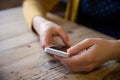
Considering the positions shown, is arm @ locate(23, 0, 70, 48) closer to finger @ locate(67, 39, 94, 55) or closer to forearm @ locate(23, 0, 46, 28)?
forearm @ locate(23, 0, 46, 28)

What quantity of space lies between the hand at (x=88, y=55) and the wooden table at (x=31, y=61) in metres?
0.03

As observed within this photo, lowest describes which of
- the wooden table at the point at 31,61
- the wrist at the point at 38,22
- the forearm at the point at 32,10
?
the wooden table at the point at 31,61

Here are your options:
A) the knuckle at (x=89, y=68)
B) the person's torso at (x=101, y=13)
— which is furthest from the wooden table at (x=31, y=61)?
the person's torso at (x=101, y=13)

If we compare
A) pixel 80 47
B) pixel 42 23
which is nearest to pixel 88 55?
pixel 80 47

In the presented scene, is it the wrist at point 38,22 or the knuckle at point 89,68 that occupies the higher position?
the wrist at point 38,22

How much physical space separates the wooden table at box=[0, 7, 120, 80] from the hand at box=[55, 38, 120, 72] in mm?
25

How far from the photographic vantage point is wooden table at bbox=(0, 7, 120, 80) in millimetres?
641

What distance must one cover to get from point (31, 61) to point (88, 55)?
188 mm

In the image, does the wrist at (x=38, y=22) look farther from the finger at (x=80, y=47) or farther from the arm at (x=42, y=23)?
the finger at (x=80, y=47)

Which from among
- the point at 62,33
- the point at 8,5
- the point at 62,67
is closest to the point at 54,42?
the point at 62,33

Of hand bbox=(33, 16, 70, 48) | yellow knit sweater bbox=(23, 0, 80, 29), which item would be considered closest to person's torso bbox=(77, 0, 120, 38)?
yellow knit sweater bbox=(23, 0, 80, 29)

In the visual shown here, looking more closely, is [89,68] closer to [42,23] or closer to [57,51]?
[57,51]

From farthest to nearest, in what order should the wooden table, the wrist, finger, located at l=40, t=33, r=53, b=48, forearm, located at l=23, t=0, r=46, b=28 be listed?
forearm, located at l=23, t=0, r=46, b=28 → the wrist → finger, located at l=40, t=33, r=53, b=48 → the wooden table

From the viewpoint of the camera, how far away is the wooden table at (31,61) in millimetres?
641
